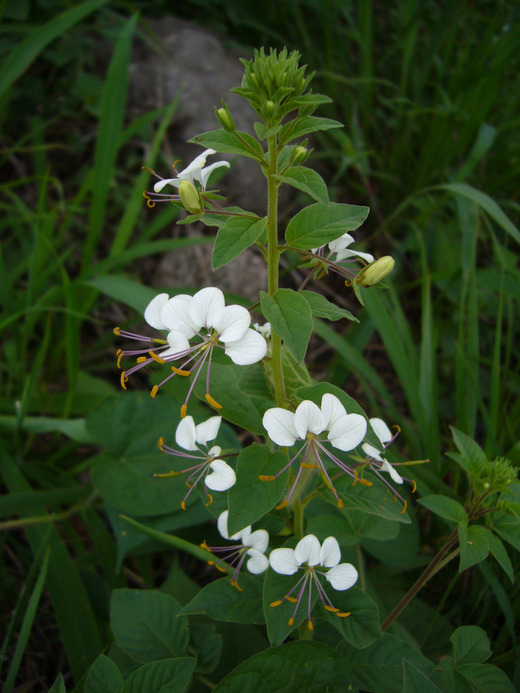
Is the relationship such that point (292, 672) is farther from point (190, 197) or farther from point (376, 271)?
point (190, 197)

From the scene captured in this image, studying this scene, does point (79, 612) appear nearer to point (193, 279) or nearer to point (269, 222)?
point (269, 222)

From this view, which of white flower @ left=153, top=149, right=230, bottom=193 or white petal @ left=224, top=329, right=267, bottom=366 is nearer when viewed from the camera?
white petal @ left=224, top=329, right=267, bottom=366

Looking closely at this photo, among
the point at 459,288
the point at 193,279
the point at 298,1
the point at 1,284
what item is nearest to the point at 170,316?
the point at 1,284

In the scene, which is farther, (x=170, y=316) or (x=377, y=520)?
(x=377, y=520)

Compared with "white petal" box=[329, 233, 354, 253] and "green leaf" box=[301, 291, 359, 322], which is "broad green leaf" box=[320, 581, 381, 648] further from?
"white petal" box=[329, 233, 354, 253]

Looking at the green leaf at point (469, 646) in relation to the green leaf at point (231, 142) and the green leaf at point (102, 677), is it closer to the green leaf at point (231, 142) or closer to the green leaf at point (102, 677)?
the green leaf at point (102, 677)

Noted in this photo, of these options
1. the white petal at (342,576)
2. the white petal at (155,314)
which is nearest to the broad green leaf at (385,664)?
the white petal at (342,576)

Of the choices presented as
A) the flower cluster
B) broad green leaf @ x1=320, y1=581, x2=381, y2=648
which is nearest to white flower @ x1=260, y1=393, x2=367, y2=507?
the flower cluster
